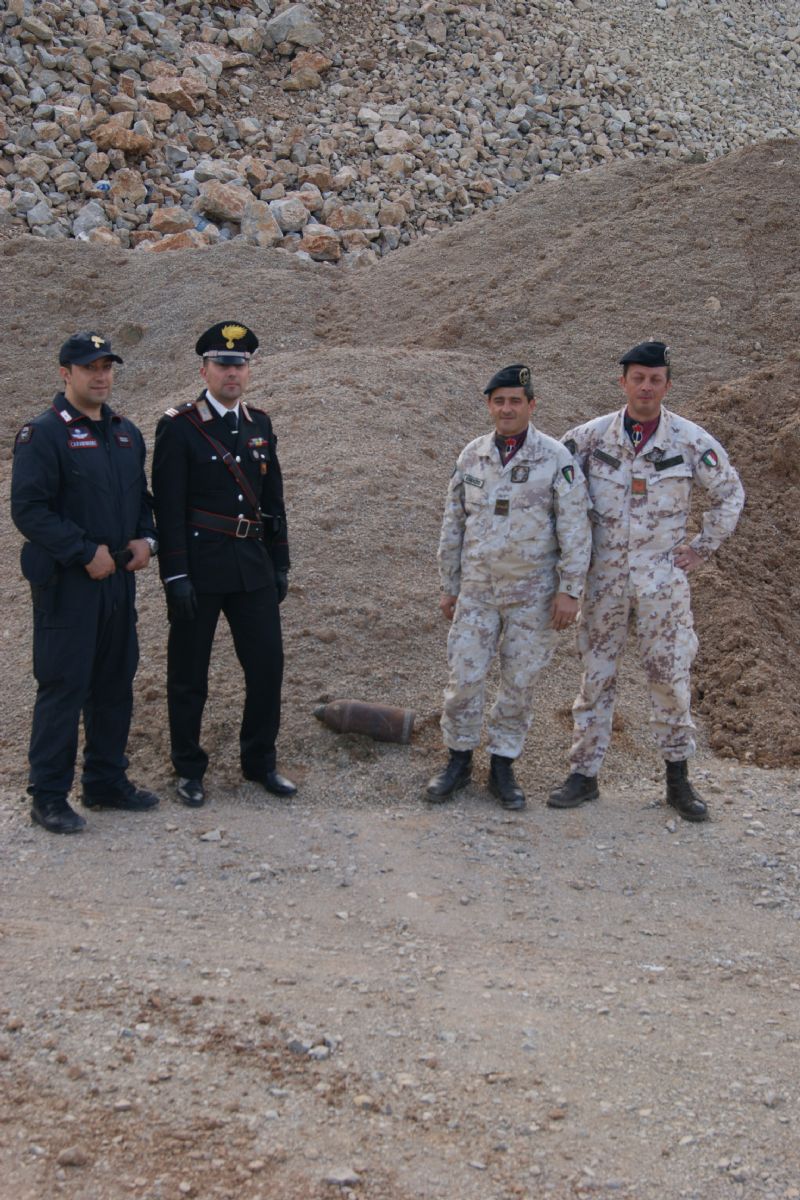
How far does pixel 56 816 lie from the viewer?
15.7 ft

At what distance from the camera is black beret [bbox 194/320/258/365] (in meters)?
4.83

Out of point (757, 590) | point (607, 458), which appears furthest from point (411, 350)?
point (607, 458)

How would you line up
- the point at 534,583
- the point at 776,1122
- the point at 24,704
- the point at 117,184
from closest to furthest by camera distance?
1. the point at 776,1122
2. the point at 534,583
3. the point at 24,704
4. the point at 117,184

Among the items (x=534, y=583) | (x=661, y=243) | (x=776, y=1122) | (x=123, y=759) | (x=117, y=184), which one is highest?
(x=117, y=184)

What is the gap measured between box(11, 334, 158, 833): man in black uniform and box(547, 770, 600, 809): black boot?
1.80m

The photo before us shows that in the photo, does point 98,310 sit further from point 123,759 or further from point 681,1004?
point 681,1004

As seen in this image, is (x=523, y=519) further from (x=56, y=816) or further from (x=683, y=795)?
(x=56, y=816)

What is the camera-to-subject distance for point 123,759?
5.02 metres

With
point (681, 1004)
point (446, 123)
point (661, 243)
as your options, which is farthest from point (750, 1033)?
point (446, 123)

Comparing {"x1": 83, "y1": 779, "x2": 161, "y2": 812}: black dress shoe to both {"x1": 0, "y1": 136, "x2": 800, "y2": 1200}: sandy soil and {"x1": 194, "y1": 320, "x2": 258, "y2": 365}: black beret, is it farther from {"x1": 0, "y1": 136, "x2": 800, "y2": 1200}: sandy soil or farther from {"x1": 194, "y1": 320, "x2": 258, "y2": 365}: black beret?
{"x1": 194, "y1": 320, "x2": 258, "y2": 365}: black beret

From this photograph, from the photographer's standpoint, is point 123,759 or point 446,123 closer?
point 123,759

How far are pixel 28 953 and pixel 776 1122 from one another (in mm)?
2267

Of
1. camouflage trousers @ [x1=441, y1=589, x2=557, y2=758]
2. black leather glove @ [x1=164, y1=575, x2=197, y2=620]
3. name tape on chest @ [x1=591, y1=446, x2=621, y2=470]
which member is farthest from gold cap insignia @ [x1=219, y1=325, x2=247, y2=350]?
name tape on chest @ [x1=591, y1=446, x2=621, y2=470]

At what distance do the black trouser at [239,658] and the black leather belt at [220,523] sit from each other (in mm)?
238
